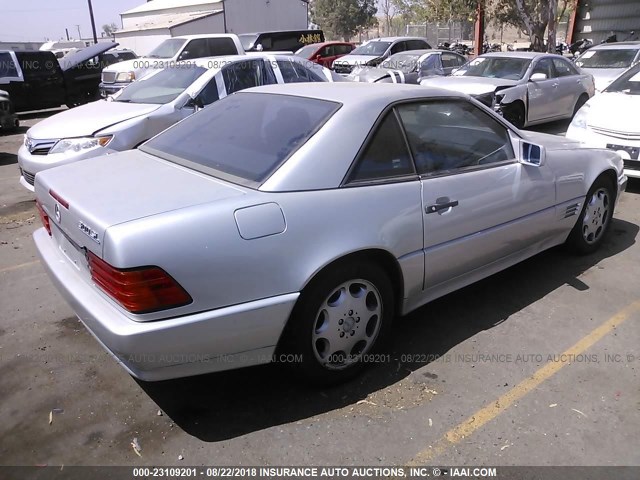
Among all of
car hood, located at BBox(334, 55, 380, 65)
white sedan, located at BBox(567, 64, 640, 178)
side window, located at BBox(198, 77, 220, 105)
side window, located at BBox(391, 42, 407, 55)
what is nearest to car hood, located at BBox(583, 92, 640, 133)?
white sedan, located at BBox(567, 64, 640, 178)

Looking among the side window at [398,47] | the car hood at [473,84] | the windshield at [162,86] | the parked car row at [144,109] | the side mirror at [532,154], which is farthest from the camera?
the side window at [398,47]

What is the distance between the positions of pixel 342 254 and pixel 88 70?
15.2 metres

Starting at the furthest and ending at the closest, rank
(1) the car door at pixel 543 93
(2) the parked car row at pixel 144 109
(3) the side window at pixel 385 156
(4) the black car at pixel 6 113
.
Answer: (4) the black car at pixel 6 113 < (1) the car door at pixel 543 93 < (2) the parked car row at pixel 144 109 < (3) the side window at pixel 385 156

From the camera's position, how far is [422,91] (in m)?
3.36

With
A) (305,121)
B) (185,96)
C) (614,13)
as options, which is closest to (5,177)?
(185,96)

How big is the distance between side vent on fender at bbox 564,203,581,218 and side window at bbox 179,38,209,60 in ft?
39.0

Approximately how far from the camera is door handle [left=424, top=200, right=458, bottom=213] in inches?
120

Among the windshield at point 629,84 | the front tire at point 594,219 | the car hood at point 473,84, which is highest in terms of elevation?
the windshield at point 629,84

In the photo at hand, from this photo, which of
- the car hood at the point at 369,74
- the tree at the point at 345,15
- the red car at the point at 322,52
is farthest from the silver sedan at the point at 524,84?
the tree at the point at 345,15

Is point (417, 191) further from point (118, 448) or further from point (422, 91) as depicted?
point (118, 448)

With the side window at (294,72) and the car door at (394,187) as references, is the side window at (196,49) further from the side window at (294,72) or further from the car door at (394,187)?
the car door at (394,187)

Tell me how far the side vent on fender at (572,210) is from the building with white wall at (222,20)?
3502 cm

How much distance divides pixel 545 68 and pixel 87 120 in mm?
8235

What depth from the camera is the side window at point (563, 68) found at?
10477 mm
